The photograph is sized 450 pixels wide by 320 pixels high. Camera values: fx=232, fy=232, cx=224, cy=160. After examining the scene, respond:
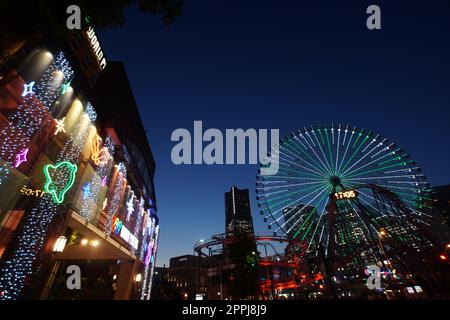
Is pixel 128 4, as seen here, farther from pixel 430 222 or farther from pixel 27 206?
pixel 430 222

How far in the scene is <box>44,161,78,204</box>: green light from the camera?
9.41 meters

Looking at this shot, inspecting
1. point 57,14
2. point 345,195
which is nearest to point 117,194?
point 57,14

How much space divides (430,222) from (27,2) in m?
37.4

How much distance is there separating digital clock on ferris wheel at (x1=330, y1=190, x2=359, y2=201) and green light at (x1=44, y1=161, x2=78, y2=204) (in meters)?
29.2

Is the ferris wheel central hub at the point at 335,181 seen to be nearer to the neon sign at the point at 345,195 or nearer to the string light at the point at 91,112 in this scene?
the neon sign at the point at 345,195

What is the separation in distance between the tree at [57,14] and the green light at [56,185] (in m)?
4.14

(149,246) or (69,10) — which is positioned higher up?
(69,10)

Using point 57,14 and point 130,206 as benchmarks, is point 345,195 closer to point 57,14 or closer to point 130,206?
point 130,206

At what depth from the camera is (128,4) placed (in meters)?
7.84

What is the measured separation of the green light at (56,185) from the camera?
9.41 meters

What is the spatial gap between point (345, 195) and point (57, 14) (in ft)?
104

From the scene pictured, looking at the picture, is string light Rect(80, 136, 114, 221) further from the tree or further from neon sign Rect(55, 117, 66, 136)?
the tree
